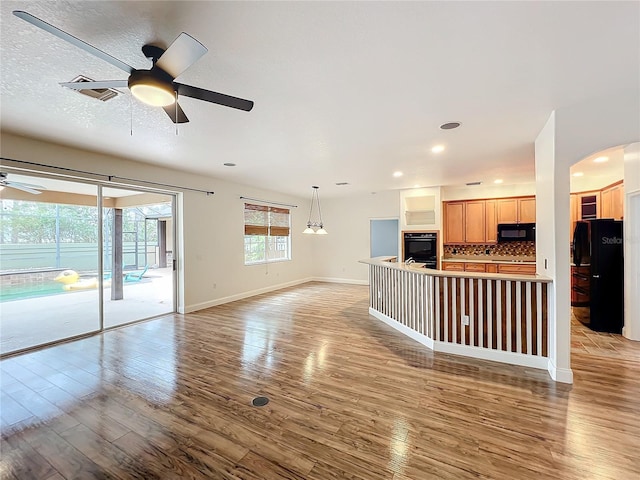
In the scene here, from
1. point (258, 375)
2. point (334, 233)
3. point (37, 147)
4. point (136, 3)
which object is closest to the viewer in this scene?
point (136, 3)

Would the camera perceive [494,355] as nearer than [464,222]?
Yes

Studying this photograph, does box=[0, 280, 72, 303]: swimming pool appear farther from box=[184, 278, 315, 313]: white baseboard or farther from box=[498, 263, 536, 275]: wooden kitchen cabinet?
box=[498, 263, 536, 275]: wooden kitchen cabinet

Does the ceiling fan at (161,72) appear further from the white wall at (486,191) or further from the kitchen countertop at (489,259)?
the white wall at (486,191)

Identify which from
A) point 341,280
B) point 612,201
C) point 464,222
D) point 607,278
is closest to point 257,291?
point 341,280

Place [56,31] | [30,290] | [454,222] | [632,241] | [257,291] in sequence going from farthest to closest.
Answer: [257,291], [454,222], [30,290], [632,241], [56,31]

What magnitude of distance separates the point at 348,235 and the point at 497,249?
3.95 metres

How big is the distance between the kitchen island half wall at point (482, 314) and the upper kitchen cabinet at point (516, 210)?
3937 millimetres

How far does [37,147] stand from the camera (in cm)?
357

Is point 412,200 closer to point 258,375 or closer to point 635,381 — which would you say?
point 635,381

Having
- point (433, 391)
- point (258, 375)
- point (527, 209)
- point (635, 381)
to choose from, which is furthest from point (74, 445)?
point (527, 209)

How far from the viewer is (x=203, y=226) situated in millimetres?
5797

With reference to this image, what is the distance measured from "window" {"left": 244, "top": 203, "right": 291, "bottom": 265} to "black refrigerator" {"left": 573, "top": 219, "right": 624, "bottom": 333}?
6.56m

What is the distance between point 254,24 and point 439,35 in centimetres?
114

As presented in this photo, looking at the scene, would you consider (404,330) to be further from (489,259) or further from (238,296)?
(238,296)
